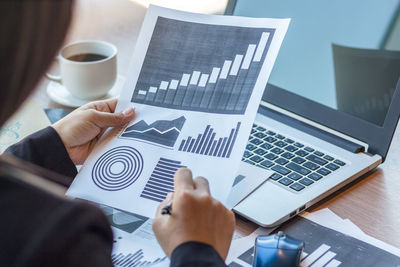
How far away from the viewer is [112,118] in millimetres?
788

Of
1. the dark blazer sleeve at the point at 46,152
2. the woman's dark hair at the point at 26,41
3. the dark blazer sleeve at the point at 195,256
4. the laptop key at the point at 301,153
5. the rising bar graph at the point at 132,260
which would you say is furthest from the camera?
the laptop key at the point at 301,153

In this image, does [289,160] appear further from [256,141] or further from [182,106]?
[182,106]

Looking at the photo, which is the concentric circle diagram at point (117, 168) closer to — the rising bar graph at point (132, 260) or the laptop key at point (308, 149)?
the rising bar graph at point (132, 260)

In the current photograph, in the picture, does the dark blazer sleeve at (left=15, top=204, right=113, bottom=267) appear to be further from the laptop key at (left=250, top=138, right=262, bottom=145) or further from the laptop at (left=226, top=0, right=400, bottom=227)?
the laptop key at (left=250, top=138, right=262, bottom=145)

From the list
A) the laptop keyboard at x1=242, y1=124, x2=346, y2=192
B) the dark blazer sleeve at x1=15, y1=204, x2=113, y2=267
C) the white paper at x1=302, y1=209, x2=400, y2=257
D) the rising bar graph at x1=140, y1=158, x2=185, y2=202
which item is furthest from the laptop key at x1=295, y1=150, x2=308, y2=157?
the dark blazer sleeve at x1=15, y1=204, x2=113, y2=267

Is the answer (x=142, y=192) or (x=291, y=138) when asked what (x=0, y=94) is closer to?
(x=142, y=192)

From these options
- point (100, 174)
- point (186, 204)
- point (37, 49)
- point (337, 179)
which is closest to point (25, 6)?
point (37, 49)

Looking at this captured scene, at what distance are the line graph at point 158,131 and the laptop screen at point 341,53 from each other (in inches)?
10.5

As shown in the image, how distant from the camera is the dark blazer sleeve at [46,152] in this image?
0.75 metres

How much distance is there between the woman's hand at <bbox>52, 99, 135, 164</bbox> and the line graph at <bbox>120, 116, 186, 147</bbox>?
2cm

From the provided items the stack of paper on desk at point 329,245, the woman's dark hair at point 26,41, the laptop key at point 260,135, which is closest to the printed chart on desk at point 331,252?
the stack of paper on desk at point 329,245

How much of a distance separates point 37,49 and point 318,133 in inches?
23.6

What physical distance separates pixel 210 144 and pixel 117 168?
13 cm

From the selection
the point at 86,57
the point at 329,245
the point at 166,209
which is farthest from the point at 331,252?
the point at 86,57
